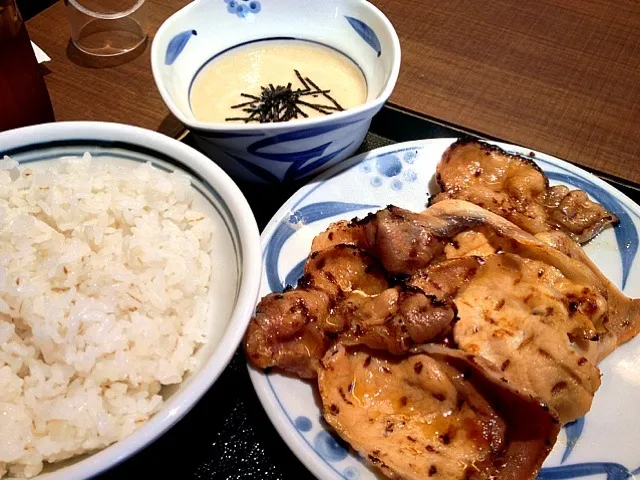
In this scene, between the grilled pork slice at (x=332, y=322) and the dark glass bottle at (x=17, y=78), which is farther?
the dark glass bottle at (x=17, y=78)

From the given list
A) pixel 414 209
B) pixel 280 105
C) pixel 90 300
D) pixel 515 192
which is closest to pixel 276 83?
pixel 280 105

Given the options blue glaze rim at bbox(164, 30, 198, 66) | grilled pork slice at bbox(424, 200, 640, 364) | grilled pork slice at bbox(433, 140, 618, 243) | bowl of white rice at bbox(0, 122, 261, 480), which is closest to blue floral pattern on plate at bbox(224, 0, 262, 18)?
blue glaze rim at bbox(164, 30, 198, 66)

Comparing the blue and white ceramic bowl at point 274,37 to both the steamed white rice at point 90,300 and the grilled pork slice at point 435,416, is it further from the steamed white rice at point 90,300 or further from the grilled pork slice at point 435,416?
the grilled pork slice at point 435,416

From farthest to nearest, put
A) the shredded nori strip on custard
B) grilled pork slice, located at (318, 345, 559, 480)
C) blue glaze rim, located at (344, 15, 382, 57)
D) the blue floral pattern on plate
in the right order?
the blue floral pattern on plate → blue glaze rim, located at (344, 15, 382, 57) → the shredded nori strip on custard → grilled pork slice, located at (318, 345, 559, 480)

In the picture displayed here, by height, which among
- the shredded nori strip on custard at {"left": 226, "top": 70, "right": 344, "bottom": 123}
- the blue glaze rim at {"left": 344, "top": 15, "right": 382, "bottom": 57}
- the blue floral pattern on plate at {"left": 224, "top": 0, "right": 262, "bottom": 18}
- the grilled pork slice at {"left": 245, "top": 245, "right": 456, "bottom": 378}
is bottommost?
the grilled pork slice at {"left": 245, "top": 245, "right": 456, "bottom": 378}

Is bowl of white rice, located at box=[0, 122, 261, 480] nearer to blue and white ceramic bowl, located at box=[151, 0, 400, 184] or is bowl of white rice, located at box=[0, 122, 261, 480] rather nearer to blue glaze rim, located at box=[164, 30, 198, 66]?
blue and white ceramic bowl, located at box=[151, 0, 400, 184]

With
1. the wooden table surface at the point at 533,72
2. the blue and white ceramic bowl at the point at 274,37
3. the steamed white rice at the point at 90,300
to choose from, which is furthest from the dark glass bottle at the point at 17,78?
the wooden table surface at the point at 533,72

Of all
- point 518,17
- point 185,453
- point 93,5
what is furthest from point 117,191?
point 518,17

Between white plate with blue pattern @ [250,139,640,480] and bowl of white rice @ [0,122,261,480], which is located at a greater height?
bowl of white rice @ [0,122,261,480]
